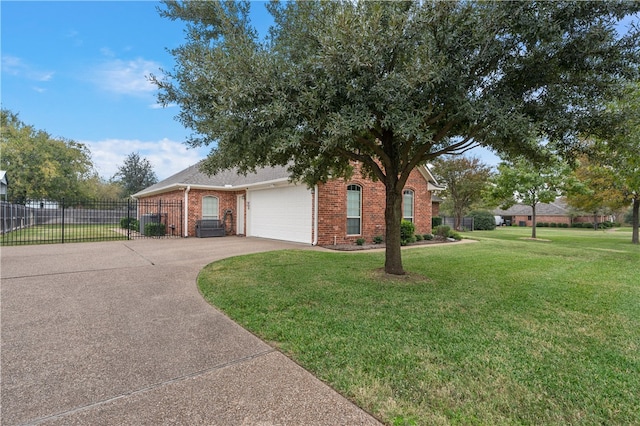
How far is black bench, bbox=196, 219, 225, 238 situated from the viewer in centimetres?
1527

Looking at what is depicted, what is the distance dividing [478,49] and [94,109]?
19.0 meters

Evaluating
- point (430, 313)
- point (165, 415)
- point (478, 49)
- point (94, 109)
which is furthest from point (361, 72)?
point (94, 109)

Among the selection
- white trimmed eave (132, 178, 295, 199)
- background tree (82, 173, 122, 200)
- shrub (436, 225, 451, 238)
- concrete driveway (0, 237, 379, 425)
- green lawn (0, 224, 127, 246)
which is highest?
background tree (82, 173, 122, 200)

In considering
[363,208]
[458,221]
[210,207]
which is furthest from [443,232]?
[458,221]

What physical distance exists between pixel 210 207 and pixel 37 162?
76.1ft

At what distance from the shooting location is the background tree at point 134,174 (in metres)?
41.5

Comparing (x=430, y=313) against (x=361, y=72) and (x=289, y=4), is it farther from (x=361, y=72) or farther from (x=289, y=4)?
(x=289, y=4)

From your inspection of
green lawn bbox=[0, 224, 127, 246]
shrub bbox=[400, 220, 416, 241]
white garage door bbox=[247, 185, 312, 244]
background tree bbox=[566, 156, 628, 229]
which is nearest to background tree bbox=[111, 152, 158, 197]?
green lawn bbox=[0, 224, 127, 246]

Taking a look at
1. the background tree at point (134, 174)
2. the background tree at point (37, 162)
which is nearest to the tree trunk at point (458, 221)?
the background tree at point (37, 162)

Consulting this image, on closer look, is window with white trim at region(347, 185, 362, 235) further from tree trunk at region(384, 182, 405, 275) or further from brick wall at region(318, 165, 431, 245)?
tree trunk at region(384, 182, 405, 275)

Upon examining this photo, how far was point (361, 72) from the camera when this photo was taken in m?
4.32

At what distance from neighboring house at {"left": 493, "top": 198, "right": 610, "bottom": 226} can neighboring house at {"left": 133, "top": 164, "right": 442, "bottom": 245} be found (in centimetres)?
3051

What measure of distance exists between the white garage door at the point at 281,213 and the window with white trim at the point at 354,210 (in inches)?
71.2

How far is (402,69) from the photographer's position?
15.1 feet
